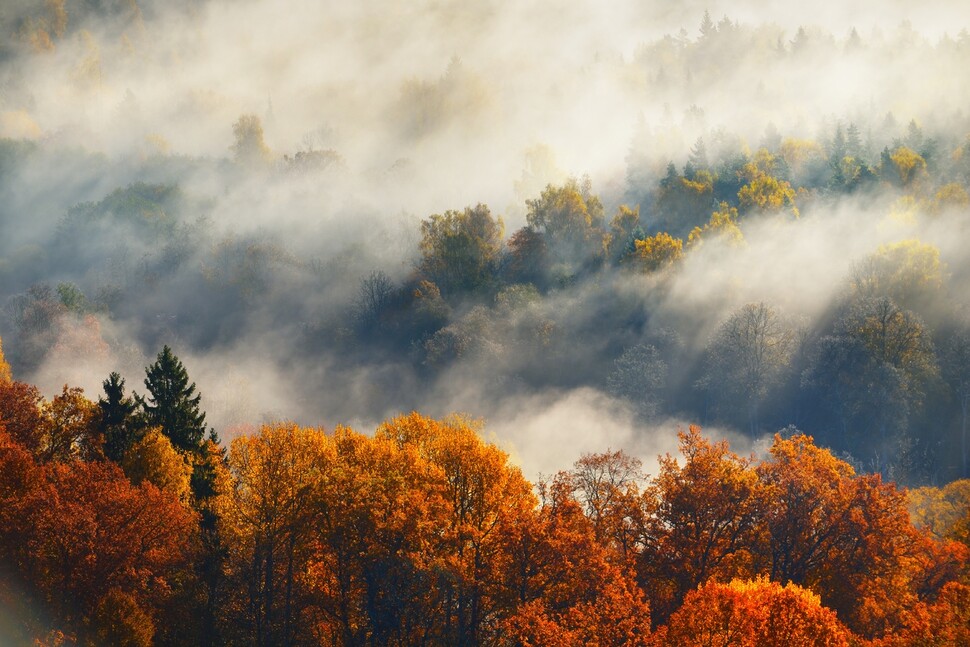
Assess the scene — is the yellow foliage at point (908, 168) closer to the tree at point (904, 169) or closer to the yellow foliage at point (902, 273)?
the tree at point (904, 169)

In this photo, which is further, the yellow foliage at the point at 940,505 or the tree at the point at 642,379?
the tree at the point at 642,379

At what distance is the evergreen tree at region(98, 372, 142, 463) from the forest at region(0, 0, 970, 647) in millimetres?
270

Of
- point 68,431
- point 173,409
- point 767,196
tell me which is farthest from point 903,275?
point 68,431

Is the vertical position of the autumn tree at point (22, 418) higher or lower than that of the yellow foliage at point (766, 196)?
lower

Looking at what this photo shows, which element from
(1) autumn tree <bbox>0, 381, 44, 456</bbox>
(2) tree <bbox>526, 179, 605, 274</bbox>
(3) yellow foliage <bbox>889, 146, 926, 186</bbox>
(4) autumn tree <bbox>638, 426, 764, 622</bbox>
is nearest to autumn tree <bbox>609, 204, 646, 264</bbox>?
(2) tree <bbox>526, 179, 605, 274</bbox>

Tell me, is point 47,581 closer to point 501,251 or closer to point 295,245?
point 501,251

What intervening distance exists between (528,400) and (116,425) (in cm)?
7178

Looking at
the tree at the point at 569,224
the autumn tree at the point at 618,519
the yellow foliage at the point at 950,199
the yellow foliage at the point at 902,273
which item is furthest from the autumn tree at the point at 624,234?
the autumn tree at the point at 618,519

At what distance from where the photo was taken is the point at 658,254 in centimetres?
12900

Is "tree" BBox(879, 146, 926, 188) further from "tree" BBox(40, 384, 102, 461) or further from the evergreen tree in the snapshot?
"tree" BBox(40, 384, 102, 461)

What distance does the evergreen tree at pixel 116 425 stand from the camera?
56.2 metres

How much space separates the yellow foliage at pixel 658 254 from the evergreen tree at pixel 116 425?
87.8 meters

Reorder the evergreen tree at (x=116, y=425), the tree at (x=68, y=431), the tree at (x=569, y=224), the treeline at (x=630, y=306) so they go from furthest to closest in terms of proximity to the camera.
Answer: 1. the tree at (x=569, y=224)
2. the treeline at (x=630, y=306)
3. the evergreen tree at (x=116, y=425)
4. the tree at (x=68, y=431)

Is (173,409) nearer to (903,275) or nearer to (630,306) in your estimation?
(630,306)
